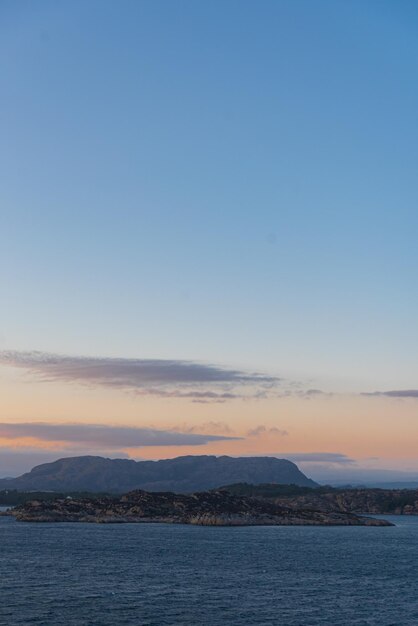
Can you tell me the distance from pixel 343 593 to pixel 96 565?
35061mm

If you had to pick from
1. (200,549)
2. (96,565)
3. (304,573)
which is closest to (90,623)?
(96,565)

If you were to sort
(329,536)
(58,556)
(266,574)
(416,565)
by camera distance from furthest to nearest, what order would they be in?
(329,536) < (416,565) < (58,556) < (266,574)

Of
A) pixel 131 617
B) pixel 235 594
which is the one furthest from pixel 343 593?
→ pixel 131 617

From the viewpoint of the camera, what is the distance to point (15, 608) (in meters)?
70.2

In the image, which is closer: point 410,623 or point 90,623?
point 90,623

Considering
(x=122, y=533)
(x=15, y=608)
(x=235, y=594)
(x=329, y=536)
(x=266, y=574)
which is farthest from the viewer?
(x=329, y=536)

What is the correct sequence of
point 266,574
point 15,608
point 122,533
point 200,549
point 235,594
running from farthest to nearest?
point 122,533, point 200,549, point 266,574, point 235,594, point 15,608

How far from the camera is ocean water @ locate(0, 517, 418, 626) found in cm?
7062

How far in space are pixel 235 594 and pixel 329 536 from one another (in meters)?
106

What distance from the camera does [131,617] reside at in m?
68.2

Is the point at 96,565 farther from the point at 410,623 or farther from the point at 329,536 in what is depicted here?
the point at 329,536

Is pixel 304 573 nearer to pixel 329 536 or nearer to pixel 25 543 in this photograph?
Answer: pixel 25 543

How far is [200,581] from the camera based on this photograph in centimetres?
9269

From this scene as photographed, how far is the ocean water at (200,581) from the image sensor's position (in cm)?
7062
